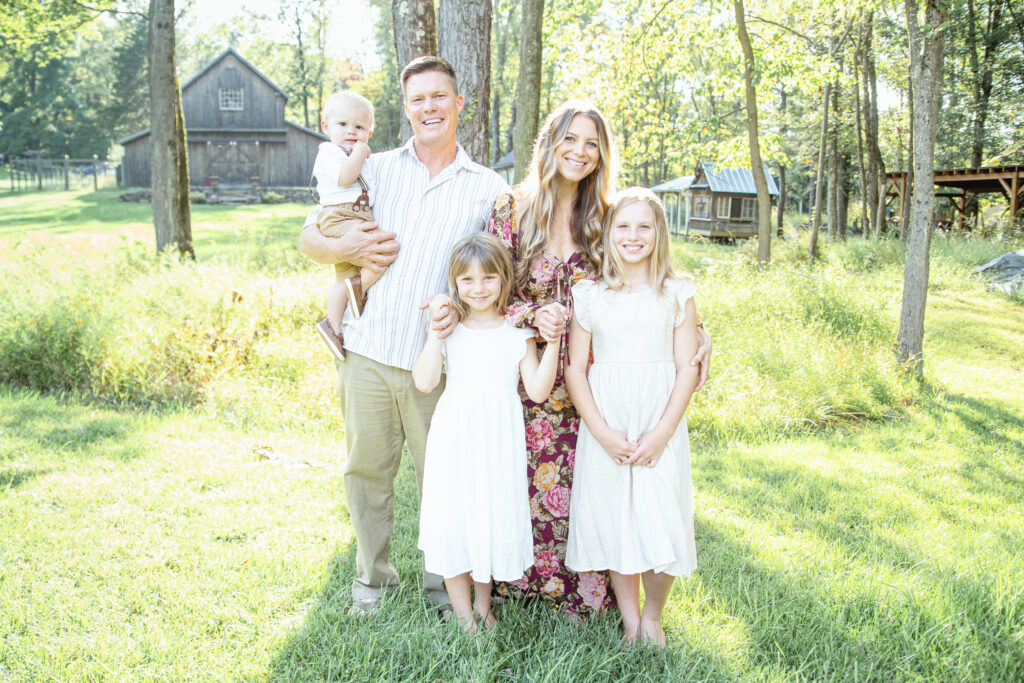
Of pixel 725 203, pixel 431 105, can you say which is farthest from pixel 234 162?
pixel 431 105

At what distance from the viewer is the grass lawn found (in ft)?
8.93

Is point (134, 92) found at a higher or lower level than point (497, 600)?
higher

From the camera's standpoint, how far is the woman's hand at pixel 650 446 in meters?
2.73

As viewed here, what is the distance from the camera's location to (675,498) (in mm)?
2779

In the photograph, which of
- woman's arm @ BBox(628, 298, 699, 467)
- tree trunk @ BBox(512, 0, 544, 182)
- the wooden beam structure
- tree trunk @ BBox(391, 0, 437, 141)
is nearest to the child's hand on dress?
woman's arm @ BBox(628, 298, 699, 467)

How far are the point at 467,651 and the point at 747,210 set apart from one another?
2974 cm

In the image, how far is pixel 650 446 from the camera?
2.73 meters

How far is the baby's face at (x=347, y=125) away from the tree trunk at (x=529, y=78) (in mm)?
3739

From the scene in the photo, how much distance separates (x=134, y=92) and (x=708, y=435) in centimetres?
5125

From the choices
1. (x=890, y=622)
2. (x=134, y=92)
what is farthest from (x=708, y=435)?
(x=134, y=92)

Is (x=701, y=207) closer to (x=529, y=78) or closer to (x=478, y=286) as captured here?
(x=529, y=78)

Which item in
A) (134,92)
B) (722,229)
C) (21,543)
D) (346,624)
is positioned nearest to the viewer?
(346,624)

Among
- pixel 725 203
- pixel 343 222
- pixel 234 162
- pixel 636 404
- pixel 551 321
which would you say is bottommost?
pixel 636 404

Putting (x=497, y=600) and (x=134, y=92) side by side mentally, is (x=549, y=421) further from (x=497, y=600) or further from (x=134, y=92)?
(x=134, y=92)
